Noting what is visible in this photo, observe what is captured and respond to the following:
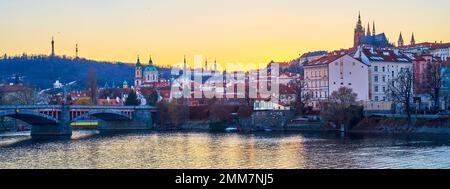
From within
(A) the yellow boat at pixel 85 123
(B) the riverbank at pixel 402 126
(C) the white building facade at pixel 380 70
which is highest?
(C) the white building facade at pixel 380 70

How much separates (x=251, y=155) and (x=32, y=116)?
88.9 ft

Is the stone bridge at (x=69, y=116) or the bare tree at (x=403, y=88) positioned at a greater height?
the bare tree at (x=403, y=88)

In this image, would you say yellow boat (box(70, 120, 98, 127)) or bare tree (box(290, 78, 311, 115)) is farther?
yellow boat (box(70, 120, 98, 127))

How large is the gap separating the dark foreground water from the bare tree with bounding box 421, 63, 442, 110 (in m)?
13.3

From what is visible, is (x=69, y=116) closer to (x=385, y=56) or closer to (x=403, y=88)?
(x=403, y=88)

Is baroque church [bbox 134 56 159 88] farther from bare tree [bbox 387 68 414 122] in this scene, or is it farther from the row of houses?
bare tree [bbox 387 68 414 122]

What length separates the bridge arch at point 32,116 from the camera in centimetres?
4912

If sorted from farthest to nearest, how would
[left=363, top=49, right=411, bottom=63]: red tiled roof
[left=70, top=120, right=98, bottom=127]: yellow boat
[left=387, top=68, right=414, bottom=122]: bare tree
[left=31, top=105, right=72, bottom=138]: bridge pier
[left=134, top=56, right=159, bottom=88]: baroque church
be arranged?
[left=134, top=56, right=159, bottom=88]: baroque church
[left=70, top=120, right=98, bottom=127]: yellow boat
[left=363, top=49, right=411, bottom=63]: red tiled roof
[left=31, top=105, right=72, bottom=138]: bridge pier
[left=387, top=68, right=414, bottom=122]: bare tree

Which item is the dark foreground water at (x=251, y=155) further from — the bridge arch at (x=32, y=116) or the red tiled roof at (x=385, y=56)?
the red tiled roof at (x=385, y=56)

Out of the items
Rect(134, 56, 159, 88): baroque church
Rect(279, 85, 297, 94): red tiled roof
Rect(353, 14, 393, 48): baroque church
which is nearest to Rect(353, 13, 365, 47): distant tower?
Rect(353, 14, 393, 48): baroque church

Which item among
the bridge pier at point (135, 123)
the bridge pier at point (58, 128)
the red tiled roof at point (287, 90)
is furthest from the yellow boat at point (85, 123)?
the red tiled roof at point (287, 90)

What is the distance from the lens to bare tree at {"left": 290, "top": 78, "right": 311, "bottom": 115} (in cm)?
5844

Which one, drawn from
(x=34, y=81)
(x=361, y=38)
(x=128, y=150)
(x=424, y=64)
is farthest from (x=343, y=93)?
(x=34, y=81)
